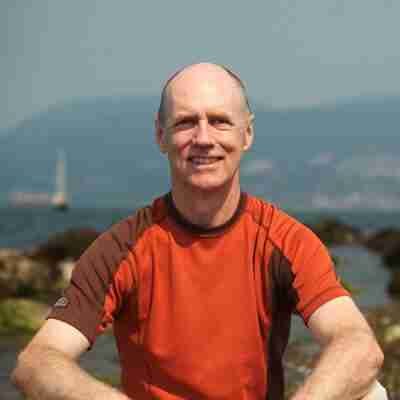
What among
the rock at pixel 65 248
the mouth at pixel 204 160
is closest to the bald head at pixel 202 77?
the mouth at pixel 204 160

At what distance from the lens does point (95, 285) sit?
4.70m

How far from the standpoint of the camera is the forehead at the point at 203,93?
15.3 ft

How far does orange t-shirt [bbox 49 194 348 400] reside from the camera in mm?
4695

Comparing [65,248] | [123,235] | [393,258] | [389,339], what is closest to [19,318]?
[389,339]

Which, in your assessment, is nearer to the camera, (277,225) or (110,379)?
(277,225)

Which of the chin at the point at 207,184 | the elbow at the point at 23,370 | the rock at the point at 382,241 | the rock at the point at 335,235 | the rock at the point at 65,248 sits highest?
the chin at the point at 207,184

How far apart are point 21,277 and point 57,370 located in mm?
14815

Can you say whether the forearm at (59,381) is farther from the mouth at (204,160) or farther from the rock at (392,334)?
the rock at (392,334)

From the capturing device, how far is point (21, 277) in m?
18.9

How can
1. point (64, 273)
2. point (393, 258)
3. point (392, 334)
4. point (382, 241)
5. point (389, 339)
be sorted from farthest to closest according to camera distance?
1. point (382, 241)
2. point (393, 258)
3. point (64, 273)
4. point (392, 334)
5. point (389, 339)

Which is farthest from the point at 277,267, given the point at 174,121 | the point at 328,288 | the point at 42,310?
the point at 42,310

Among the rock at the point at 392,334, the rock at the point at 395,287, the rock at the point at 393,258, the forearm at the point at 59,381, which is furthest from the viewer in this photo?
the rock at the point at 393,258

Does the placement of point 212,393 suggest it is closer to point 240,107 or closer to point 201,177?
point 201,177

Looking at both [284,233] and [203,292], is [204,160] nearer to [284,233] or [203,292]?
[284,233]
